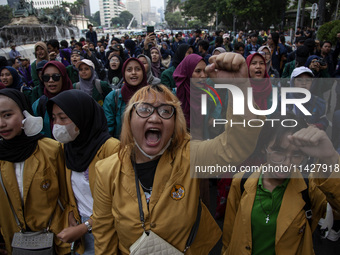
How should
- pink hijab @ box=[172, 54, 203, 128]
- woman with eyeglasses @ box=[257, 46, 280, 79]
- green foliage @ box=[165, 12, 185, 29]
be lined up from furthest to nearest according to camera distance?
green foliage @ box=[165, 12, 185, 29] → woman with eyeglasses @ box=[257, 46, 280, 79] → pink hijab @ box=[172, 54, 203, 128]

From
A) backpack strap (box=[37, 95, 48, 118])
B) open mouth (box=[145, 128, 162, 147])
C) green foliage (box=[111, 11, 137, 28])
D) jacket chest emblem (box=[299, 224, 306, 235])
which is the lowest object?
jacket chest emblem (box=[299, 224, 306, 235])

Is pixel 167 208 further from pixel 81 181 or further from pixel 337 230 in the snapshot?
pixel 337 230

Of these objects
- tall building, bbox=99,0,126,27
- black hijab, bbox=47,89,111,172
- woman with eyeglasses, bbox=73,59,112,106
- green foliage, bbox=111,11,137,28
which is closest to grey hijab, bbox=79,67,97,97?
woman with eyeglasses, bbox=73,59,112,106

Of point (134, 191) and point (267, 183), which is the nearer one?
point (134, 191)

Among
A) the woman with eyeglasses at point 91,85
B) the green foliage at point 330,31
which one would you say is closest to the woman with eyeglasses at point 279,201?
the woman with eyeglasses at point 91,85

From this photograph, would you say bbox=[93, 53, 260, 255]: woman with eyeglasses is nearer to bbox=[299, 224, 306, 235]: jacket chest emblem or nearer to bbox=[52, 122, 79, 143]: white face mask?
bbox=[52, 122, 79, 143]: white face mask

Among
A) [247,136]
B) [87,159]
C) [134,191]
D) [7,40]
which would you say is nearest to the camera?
[247,136]

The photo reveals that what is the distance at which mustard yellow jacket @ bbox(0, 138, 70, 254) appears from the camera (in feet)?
6.72

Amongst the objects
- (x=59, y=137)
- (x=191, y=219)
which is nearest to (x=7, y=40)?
(x=59, y=137)

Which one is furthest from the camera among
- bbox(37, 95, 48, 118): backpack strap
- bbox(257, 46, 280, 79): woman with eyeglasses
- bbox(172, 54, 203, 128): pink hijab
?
bbox(257, 46, 280, 79): woman with eyeglasses

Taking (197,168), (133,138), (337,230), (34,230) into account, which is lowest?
(337,230)

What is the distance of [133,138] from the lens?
172cm

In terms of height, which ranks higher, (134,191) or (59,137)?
(59,137)

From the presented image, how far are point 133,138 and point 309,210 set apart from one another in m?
1.27
